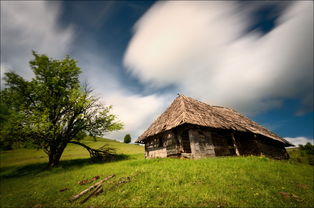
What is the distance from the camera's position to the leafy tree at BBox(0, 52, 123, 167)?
13753 millimetres

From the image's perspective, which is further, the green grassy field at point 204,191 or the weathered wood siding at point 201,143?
the weathered wood siding at point 201,143

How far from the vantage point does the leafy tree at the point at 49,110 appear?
13.8 metres

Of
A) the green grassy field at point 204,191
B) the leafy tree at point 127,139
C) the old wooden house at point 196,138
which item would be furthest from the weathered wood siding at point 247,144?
the leafy tree at point 127,139

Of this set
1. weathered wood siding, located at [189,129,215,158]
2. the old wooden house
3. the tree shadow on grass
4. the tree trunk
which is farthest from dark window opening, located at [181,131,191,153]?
the tree trunk

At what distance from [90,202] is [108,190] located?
99cm

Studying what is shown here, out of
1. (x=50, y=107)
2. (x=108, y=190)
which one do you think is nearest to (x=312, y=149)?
(x=108, y=190)

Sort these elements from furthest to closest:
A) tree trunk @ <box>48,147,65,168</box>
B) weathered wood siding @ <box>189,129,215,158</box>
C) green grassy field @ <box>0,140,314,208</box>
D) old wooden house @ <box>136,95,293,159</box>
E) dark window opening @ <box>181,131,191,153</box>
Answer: tree trunk @ <box>48,147,65,168</box> < dark window opening @ <box>181,131,191,153</box> < old wooden house @ <box>136,95,293,159</box> < weathered wood siding @ <box>189,129,215,158</box> < green grassy field @ <box>0,140,314,208</box>

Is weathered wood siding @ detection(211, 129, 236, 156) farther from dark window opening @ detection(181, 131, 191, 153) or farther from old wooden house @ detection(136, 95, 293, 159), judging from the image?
dark window opening @ detection(181, 131, 191, 153)

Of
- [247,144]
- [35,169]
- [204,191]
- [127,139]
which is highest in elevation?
[127,139]

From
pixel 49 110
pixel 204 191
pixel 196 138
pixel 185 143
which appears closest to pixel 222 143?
pixel 196 138

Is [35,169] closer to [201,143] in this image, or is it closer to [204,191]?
[201,143]

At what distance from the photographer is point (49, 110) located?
1521 centimetres

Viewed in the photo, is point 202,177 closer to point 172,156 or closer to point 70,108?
point 172,156

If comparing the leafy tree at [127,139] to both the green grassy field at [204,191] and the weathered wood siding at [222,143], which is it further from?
the green grassy field at [204,191]
